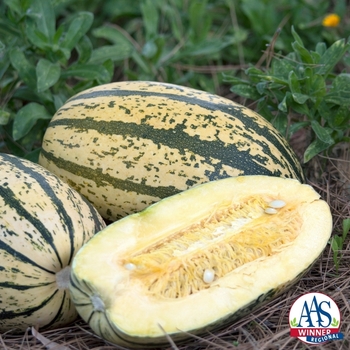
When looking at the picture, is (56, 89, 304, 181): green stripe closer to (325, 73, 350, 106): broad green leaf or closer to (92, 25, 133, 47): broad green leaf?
(325, 73, 350, 106): broad green leaf

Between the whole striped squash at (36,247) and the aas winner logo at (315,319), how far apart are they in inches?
30.9

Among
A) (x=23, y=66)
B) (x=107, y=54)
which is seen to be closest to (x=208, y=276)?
(x=23, y=66)

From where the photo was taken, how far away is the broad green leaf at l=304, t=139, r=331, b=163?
8.53ft

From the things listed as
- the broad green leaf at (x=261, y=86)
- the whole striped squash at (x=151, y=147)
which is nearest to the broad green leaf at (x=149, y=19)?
the broad green leaf at (x=261, y=86)

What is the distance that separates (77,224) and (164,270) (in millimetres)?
372

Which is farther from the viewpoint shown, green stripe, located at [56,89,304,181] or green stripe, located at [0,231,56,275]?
green stripe, located at [56,89,304,181]

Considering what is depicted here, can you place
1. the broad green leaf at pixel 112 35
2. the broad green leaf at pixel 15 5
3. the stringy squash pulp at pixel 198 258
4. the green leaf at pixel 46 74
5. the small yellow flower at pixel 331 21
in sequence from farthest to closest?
the small yellow flower at pixel 331 21 → the broad green leaf at pixel 112 35 → the broad green leaf at pixel 15 5 → the green leaf at pixel 46 74 → the stringy squash pulp at pixel 198 258

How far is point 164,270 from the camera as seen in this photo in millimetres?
1861

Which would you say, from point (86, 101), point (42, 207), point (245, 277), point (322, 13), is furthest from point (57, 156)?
point (322, 13)

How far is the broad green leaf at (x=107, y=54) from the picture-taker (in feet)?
10.4

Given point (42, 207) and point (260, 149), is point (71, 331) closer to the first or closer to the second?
point (42, 207)

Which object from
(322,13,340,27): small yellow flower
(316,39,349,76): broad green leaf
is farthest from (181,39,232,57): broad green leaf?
(316,39,349,76): broad green leaf

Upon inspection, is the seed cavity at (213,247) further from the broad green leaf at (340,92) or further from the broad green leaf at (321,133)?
the broad green leaf at (340,92)

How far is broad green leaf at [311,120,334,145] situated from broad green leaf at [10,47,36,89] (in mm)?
1403
